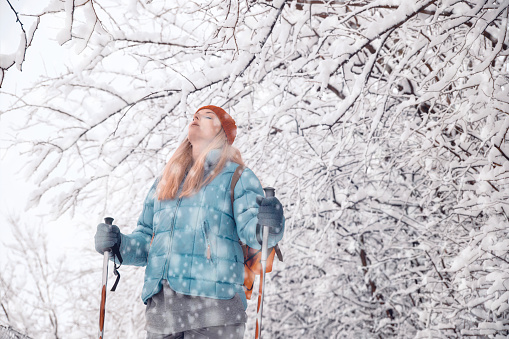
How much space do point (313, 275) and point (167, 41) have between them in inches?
186

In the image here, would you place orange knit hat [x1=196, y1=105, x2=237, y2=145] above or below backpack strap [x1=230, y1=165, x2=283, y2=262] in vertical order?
above

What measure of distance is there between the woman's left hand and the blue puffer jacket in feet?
0.23

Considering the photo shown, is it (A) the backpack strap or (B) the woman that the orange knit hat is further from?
(A) the backpack strap

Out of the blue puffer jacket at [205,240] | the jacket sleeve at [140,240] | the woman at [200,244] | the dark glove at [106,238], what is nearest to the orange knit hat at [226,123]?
the woman at [200,244]

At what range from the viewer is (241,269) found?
193 cm

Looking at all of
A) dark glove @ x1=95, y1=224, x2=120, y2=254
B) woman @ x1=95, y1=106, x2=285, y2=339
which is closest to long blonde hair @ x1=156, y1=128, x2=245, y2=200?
woman @ x1=95, y1=106, x2=285, y2=339

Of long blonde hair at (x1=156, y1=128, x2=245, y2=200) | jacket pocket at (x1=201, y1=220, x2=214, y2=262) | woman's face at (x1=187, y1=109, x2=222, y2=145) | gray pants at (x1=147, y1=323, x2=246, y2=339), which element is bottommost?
gray pants at (x1=147, y1=323, x2=246, y2=339)

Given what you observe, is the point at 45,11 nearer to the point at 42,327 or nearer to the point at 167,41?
the point at 167,41

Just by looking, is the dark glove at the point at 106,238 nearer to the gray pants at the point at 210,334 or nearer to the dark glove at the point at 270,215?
the gray pants at the point at 210,334

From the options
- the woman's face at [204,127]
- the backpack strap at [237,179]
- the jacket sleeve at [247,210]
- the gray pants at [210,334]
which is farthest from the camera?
the woman's face at [204,127]

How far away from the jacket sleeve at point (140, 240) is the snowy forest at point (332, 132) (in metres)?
0.51

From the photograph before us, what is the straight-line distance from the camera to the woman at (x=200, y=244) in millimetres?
1797

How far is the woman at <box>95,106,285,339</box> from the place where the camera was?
5.90 ft

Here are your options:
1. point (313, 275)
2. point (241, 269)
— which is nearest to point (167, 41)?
point (241, 269)
